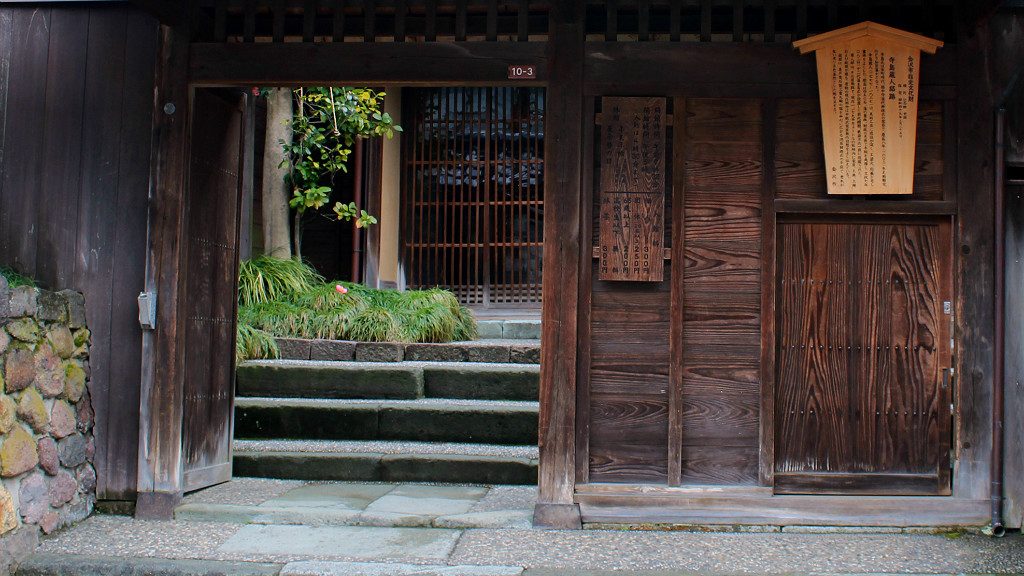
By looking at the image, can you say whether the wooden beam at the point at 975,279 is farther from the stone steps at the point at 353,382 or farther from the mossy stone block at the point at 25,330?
the mossy stone block at the point at 25,330

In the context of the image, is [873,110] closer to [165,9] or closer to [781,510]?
[781,510]

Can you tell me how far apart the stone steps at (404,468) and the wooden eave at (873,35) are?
3.64 metres

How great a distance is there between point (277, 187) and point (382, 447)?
482 cm

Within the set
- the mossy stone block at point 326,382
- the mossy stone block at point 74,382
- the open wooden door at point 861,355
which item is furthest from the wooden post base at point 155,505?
the open wooden door at point 861,355

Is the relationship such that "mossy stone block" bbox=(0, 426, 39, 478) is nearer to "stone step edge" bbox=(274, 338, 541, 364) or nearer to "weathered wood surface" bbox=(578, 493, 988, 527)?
"weathered wood surface" bbox=(578, 493, 988, 527)

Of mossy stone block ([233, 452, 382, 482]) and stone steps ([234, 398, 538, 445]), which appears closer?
mossy stone block ([233, 452, 382, 482])

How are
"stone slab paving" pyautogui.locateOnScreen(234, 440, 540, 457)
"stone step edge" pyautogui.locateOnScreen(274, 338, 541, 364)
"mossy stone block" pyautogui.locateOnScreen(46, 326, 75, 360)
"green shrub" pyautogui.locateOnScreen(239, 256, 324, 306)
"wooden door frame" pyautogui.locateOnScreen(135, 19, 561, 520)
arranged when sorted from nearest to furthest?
"mossy stone block" pyautogui.locateOnScreen(46, 326, 75, 360) < "wooden door frame" pyautogui.locateOnScreen(135, 19, 561, 520) < "stone slab paving" pyautogui.locateOnScreen(234, 440, 540, 457) < "stone step edge" pyautogui.locateOnScreen(274, 338, 541, 364) < "green shrub" pyautogui.locateOnScreen(239, 256, 324, 306)

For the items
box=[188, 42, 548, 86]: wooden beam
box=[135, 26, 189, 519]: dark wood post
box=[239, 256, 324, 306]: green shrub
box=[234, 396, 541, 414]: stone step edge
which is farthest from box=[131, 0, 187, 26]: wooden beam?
box=[239, 256, 324, 306]: green shrub

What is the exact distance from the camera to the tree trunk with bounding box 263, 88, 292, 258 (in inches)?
441

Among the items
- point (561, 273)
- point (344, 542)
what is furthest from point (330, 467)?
point (561, 273)

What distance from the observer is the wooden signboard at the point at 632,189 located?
19.5 feet

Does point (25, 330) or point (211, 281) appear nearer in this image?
point (25, 330)

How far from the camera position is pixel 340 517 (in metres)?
5.95

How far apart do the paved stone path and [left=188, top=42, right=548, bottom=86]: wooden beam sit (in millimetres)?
2876
